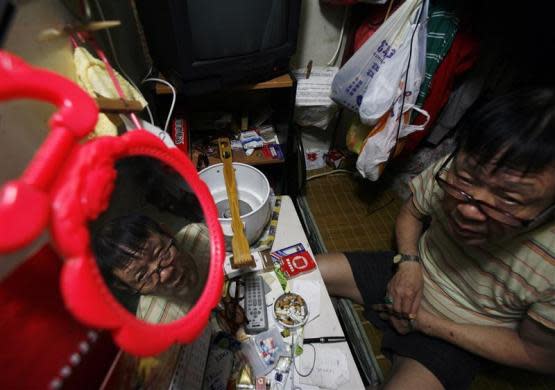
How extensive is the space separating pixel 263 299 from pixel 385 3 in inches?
52.5

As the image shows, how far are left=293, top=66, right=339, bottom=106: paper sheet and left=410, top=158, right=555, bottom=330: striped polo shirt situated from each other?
733mm

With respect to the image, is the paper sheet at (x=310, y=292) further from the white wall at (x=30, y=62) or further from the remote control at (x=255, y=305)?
the white wall at (x=30, y=62)

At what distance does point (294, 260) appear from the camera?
2.77 feet

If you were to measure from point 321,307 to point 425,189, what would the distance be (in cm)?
56

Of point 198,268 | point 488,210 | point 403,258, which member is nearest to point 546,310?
point 488,210

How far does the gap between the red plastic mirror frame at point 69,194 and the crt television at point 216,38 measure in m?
0.72

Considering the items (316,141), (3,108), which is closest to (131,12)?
(3,108)

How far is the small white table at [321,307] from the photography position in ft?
2.15

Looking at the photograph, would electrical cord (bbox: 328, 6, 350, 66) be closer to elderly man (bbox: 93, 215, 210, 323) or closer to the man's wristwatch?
the man's wristwatch

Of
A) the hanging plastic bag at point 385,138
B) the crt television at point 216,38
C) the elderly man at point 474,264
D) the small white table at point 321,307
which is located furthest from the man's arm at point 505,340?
the crt television at point 216,38

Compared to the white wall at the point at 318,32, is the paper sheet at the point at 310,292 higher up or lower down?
lower down

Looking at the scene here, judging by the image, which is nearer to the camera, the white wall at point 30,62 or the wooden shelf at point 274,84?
the white wall at point 30,62

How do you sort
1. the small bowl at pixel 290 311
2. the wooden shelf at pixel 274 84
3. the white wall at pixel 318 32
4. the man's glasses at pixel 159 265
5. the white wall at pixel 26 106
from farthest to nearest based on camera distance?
1. the white wall at pixel 318 32
2. the wooden shelf at pixel 274 84
3. the small bowl at pixel 290 311
4. the man's glasses at pixel 159 265
5. the white wall at pixel 26 106

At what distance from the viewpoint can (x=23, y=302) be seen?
242mm
